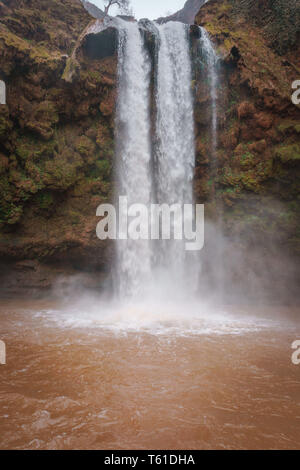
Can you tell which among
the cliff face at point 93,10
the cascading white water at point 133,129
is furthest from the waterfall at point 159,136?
the cliff face at point 93,10

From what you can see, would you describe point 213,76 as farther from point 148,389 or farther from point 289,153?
point 148,389

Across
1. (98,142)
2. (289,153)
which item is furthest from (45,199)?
(289,153)

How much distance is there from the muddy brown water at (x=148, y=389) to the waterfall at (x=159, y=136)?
4.14 m

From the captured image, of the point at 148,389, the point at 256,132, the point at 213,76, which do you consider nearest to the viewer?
the point at 148,389

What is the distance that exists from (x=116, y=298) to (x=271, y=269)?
228 inches

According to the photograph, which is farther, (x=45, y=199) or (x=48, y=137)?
(x=45, y=199)

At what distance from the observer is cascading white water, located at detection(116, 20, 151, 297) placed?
9.78m

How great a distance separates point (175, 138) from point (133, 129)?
1613 mm

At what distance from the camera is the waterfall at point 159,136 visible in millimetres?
9953

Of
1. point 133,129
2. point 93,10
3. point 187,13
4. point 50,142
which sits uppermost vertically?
point 187,13

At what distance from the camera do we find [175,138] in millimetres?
10141

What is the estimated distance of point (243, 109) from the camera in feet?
31.7

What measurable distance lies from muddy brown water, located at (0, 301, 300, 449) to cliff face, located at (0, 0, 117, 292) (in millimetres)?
4246

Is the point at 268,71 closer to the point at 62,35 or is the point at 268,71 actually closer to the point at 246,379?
the point at 62,35
